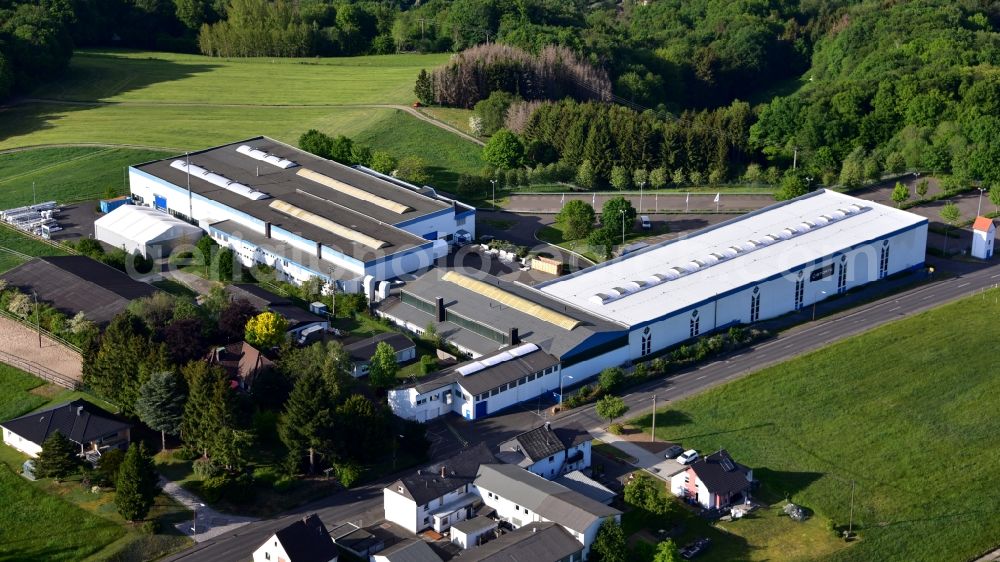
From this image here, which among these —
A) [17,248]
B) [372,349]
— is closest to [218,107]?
[17,248]

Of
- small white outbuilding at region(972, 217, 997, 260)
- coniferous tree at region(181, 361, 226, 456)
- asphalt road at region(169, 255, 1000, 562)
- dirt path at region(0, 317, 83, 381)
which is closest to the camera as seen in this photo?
asphalt road at region(169, 255, 1000, 562)

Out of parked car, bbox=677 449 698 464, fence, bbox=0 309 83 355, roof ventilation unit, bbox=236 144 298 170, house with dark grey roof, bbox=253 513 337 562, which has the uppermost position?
roof ventilation unit, bbox=236 144 298 170

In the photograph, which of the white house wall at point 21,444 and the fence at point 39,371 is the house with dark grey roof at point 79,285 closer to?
the fence at point 39,371

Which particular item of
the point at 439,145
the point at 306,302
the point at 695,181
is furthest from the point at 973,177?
the point at 306,302

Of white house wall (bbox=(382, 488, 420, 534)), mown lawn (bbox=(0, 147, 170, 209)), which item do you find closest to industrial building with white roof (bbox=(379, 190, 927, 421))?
white house wall (bbox=(382, 488, 420, 534))

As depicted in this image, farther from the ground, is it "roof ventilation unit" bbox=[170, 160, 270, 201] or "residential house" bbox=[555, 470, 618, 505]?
"roof ventilation unit" bbox=[170, 160, 270, 201]

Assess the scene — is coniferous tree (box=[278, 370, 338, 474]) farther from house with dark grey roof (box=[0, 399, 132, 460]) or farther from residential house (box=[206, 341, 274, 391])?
house with dark grey roof (box=[0, 399, 132, 460])

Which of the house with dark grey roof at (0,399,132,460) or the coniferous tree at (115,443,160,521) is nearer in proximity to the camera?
the coniferous tree at (115,443,160,521)
